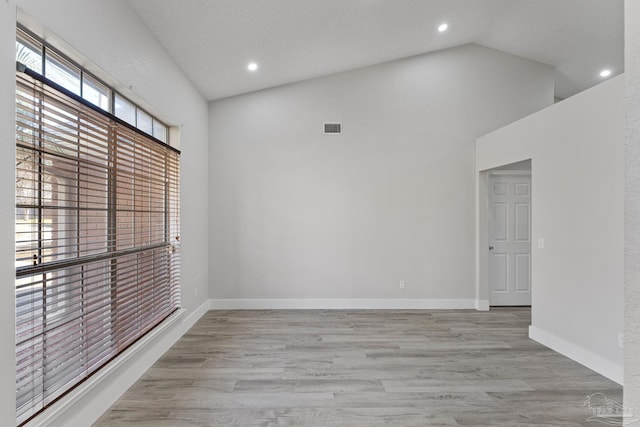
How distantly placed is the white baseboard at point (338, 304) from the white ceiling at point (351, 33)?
2972mm

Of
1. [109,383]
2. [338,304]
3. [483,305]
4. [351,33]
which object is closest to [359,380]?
[109,383]

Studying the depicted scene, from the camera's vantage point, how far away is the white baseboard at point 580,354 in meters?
2.64

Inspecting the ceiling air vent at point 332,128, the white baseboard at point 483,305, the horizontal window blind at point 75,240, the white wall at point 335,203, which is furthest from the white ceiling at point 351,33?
the white baseboard at point 483,305

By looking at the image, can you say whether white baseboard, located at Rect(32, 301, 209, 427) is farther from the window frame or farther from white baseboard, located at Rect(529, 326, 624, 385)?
white baseboard, located at Rect(529, 326, 624, 385)

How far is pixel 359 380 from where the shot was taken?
264 cm

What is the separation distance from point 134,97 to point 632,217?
3.15m

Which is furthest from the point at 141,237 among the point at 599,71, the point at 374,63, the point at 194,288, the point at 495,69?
the point at 599,71

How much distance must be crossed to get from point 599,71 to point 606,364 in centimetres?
439

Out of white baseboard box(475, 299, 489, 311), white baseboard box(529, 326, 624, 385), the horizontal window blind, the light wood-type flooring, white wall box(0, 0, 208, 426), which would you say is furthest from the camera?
white baseboard box(475, 299, 489, 311)

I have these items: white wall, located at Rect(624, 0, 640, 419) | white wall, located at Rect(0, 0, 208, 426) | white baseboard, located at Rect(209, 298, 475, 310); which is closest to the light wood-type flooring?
white wall, located at Rect(0, 0, 208, 426)

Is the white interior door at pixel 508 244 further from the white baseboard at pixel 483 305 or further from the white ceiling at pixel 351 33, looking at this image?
the white ceiling at pixel 351 33

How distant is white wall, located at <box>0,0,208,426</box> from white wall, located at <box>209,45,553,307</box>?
0.43 meters

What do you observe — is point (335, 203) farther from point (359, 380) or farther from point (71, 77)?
point (71, 77)

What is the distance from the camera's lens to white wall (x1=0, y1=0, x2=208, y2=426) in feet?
4.83
